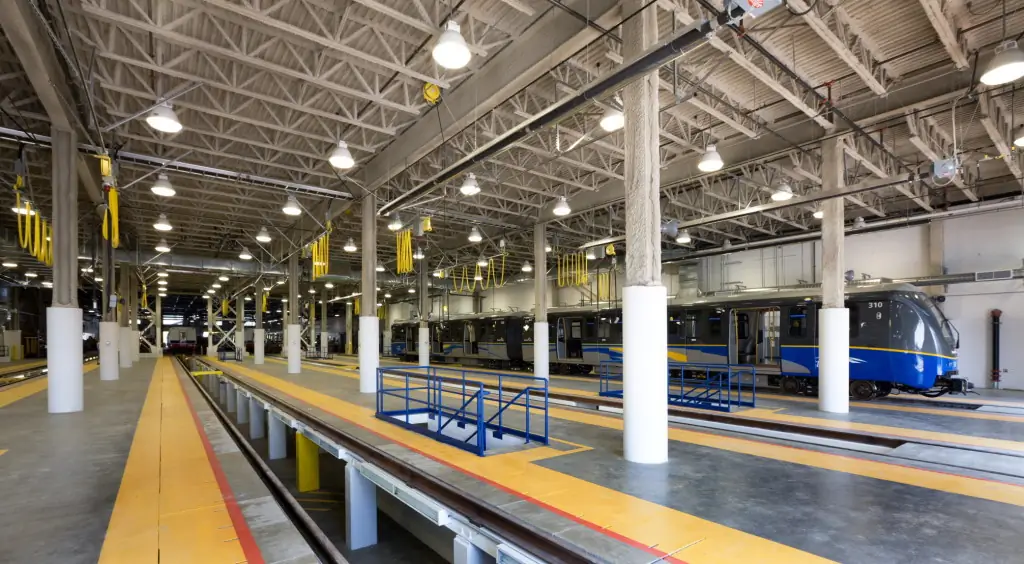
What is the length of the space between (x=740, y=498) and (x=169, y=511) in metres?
5.62

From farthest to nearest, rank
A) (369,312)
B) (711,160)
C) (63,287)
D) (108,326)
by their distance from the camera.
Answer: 1. (108,326)
2. (369,312)
3. (63,287)
4. (711,160)

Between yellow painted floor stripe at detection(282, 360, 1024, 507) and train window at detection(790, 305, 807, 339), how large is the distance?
4802 millimetres

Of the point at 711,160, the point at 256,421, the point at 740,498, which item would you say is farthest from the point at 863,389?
the point at 256,421

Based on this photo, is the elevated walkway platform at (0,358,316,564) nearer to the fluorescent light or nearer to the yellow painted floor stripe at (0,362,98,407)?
the yellow painted floor stripe at (0,362,98,407)

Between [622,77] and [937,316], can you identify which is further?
[937,316]

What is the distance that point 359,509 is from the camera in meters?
7.93

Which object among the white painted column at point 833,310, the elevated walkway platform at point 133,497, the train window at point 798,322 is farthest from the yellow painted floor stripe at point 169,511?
the train window at point 798,322

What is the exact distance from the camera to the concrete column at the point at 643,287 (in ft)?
21.1

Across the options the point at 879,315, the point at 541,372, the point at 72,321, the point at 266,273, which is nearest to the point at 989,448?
the point at 879,315

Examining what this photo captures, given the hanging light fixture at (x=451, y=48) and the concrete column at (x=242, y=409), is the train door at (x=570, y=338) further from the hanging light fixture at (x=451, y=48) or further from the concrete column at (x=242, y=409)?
the hanging light fixture at (x=451, y=48)

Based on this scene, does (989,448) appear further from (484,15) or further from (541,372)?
(541,372)

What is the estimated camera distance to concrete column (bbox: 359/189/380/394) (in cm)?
1371

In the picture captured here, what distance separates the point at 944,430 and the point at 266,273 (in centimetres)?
2619

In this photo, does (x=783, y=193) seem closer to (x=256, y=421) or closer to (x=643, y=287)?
(x=643, y=287)
